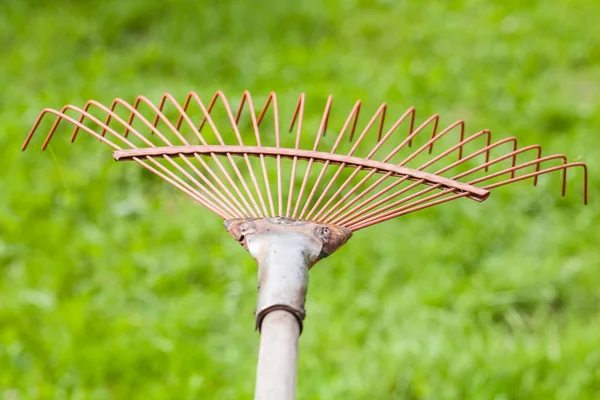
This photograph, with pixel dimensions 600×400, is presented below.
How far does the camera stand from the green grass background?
2.30m

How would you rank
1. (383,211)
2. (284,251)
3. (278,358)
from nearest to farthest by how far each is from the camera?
(278,358), (284,251), (383,211)

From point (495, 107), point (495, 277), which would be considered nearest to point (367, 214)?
point (495, 277)

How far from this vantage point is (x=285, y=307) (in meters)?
0.94

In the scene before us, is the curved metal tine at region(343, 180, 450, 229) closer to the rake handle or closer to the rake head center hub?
the rake head center hub

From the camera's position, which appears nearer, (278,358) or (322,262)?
(278,358)

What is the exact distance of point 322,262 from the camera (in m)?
2.68

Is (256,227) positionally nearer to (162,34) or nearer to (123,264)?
(123,264)

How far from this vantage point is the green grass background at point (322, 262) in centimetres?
230

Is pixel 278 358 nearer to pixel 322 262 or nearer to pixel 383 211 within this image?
pixel 383 211

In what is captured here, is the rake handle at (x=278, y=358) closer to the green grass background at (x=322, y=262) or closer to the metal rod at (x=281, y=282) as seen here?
the metal rod at (x=281, y=282)

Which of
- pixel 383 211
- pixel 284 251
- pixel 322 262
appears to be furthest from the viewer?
pixel 322 262

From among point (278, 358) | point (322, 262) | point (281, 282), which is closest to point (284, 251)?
point (281, 282)

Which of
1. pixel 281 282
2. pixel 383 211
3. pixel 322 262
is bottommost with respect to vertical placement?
pixel 281 282

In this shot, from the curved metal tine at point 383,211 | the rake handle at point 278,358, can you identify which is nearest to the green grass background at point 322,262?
the curved metal tine at point 383,211
